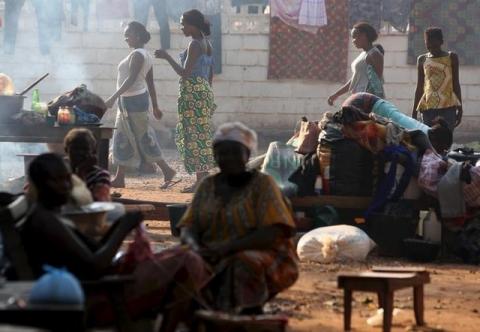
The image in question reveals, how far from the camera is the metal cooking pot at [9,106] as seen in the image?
1065cm

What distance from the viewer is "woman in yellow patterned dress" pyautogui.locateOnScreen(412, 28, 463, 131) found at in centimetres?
1319

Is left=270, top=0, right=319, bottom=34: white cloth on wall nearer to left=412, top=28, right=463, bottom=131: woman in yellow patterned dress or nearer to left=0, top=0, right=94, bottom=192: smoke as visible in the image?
left=0, top=0, right=94, bottom=192: smoke

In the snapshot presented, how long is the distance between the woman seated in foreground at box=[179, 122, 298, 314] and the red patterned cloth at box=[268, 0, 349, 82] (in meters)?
13.5

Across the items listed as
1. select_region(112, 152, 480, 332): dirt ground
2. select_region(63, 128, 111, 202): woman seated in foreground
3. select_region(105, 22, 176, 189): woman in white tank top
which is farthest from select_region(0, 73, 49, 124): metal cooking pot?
select_region(105, 22, 176, 189): woman in white tank top

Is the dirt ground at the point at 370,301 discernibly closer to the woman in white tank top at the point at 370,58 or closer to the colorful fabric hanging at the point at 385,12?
the woman in white tank top at the point at 370,58

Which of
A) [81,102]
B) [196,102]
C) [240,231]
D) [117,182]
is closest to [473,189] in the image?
[81,102]

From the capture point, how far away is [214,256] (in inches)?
243

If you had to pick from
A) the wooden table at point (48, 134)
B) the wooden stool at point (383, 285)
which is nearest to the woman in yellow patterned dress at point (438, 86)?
the wooden table at point (48, 134)

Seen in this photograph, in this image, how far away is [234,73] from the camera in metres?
20.0

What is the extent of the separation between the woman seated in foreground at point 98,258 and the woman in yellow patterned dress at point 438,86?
25.2 feet

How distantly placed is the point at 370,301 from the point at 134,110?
7.06m

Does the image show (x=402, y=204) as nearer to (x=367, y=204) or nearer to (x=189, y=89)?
(x=367, y=204)

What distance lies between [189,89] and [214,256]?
8125 millimetres

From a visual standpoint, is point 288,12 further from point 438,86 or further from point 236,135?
point 236,135
